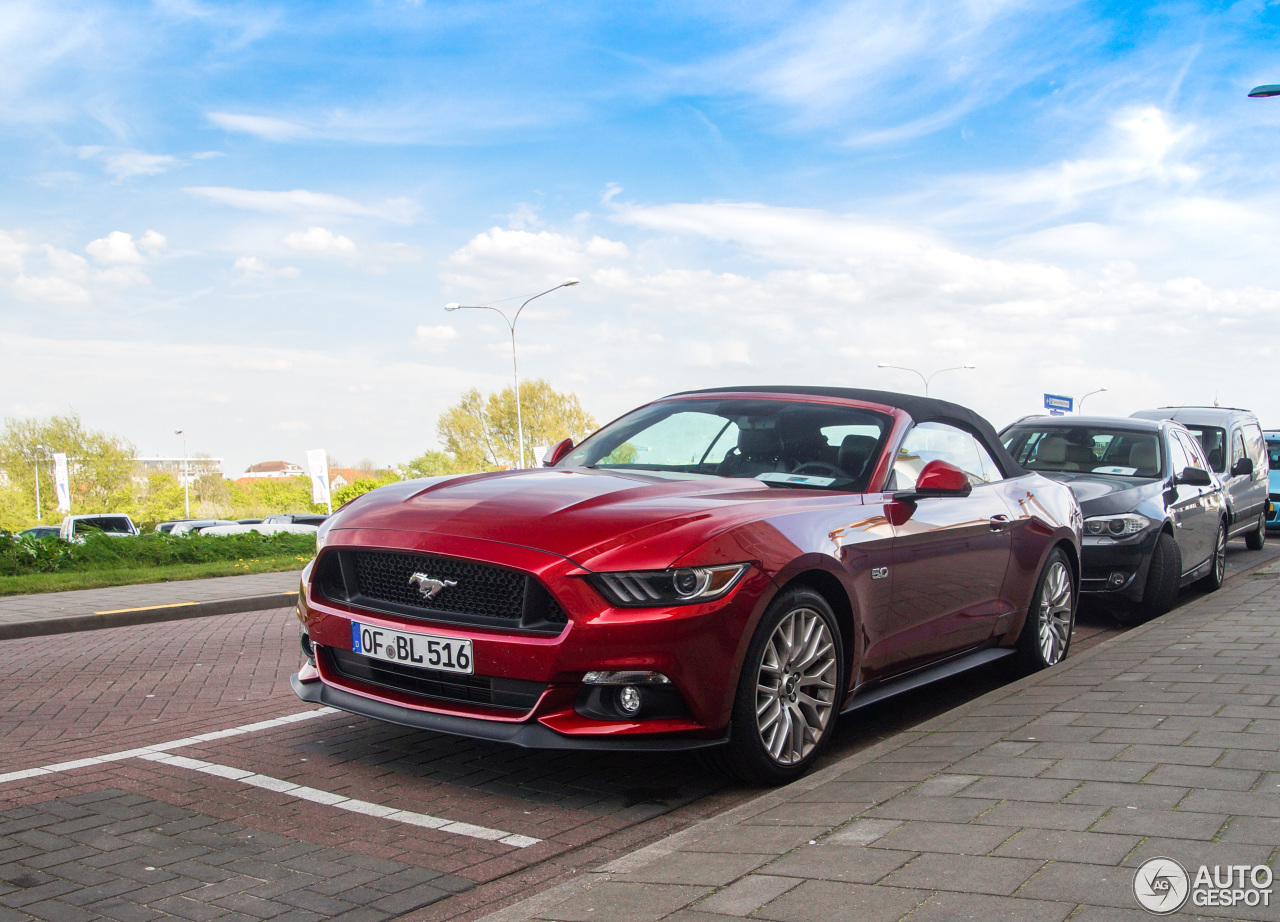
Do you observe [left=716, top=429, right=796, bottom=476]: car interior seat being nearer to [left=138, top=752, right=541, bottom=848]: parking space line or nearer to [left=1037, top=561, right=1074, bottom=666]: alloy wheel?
[left=138, top=752, right=541, bottom=848]: parking space line

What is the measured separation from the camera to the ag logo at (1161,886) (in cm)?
262

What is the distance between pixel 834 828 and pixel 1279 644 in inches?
168

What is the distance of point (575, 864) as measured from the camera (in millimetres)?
3480

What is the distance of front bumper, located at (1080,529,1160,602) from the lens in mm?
8562

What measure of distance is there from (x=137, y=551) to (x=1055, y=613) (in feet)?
44.6

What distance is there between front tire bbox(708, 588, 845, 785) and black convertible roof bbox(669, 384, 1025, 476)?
4.80 feet

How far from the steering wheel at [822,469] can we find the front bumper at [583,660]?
1.08 meters

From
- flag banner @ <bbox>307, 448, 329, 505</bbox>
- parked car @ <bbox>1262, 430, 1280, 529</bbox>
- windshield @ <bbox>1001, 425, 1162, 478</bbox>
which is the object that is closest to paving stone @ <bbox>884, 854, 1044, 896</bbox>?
windshield @ <bbox>1001, 425, 1162, 478</bbox>

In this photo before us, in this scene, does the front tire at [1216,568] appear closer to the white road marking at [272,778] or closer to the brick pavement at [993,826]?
the brick pavement at [993,826]

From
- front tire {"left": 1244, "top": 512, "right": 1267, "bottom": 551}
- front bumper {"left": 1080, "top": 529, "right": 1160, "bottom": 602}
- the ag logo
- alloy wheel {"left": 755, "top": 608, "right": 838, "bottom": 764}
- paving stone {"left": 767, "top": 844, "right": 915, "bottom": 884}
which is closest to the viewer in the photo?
the ag logo

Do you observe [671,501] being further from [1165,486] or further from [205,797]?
[1165,486]

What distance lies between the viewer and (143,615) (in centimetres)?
1038

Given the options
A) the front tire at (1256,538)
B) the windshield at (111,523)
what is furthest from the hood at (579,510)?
the windshield at (111,523)

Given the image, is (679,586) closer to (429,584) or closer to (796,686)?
(796,686)
